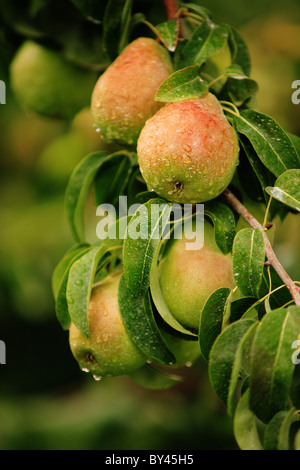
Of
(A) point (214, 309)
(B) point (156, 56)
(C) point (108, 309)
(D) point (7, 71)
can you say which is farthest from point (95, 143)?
(A) point (214, 309)

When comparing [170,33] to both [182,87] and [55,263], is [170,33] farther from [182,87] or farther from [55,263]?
[55,263]

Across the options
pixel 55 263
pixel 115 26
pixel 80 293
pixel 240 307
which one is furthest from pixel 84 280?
pixel 55 263

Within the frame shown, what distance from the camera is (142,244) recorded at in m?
0.69

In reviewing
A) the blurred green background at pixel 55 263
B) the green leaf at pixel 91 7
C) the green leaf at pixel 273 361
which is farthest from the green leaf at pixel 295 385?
the blurred green background at pixel 55 263

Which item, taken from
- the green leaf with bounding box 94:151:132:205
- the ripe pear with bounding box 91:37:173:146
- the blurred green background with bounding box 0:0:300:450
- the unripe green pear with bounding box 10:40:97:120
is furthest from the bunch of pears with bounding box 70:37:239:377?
the blurred green background with bounding box 0:0:300:450

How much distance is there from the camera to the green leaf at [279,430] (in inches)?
24.1

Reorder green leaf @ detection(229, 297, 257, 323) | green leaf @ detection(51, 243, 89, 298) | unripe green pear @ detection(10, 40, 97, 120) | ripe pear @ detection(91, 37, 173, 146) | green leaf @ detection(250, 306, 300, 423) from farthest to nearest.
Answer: unripe green pear @ detection(10, 40, 97, 120)
green leaf @ detection(51, 243, 89, 298)
ripe pear @ detection(91, 37, 173, 146)
green leaf @ detection(229, 297, 257, 323)
green leaf @ detection(250, 306, 300, 423)

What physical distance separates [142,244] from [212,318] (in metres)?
0.13

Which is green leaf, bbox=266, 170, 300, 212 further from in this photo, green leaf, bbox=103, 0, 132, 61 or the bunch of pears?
green leaf, bbox=103, 0, 132, 61

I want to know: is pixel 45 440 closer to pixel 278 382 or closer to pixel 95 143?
pixel 95 143

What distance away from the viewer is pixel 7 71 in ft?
4.03

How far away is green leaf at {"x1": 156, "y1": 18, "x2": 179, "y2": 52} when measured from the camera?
0.81m

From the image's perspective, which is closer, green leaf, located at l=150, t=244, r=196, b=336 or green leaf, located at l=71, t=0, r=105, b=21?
green leaf, located at l=150, t=244, r=196, b=336

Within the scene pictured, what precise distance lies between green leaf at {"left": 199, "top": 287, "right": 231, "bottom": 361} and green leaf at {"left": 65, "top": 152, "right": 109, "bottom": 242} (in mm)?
366
